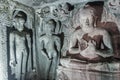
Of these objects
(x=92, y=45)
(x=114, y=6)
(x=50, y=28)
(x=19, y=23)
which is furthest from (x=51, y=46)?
(x=114, y=6)

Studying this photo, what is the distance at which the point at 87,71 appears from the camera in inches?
134

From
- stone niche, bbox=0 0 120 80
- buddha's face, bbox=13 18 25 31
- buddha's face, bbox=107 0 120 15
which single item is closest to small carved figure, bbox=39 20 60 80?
stone niche, bbox=0 0 120 80

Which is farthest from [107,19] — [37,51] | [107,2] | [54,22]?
[37,51]

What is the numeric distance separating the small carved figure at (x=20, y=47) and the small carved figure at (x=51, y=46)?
A: 9.7 inches

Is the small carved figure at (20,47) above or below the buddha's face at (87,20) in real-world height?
below

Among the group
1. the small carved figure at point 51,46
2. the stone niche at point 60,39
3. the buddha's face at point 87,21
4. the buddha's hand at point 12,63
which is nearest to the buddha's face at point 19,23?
the stone niche at point 60,39

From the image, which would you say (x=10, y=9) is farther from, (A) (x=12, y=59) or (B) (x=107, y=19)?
(B) (x=107, y=19)

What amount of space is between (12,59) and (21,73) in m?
0.28

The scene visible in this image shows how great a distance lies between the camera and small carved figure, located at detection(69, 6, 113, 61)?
3.51m

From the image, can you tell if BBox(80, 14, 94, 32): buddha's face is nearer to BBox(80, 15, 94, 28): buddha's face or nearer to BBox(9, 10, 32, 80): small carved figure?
BBox(80, 15, 94, 28): buddha's face

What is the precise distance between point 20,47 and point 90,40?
3.44ft

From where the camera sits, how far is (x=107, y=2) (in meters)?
3.62

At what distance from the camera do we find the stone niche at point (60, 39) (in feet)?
11.4

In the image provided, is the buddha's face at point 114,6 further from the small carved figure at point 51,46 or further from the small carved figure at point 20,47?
the small carved figure at point 20,47
